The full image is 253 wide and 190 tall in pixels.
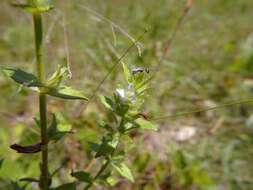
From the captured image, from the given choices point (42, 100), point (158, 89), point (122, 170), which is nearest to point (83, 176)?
point (122, 170)

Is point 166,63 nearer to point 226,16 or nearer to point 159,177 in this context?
point 159,177

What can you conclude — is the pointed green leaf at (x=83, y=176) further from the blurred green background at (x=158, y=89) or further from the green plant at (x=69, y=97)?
the blurred green background at (x=158, y=89)

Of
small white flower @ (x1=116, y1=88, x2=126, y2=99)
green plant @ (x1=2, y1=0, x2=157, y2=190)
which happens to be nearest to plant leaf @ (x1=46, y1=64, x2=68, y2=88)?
green plant @ (x1=2, y1=0, x2=157, y2=190)

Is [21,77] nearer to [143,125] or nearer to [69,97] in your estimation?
[69,97]

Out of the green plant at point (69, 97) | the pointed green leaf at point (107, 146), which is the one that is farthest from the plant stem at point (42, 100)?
the pointed green leaf at point (107, 146)

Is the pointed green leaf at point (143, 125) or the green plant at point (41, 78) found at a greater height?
the green plant at point (41, 78)

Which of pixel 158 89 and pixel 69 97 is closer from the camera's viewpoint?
pixel 69 97
